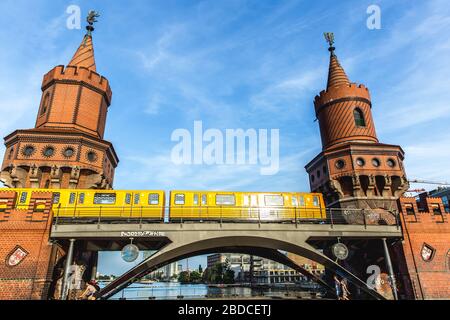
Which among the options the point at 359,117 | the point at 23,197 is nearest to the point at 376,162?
the point at 359,117

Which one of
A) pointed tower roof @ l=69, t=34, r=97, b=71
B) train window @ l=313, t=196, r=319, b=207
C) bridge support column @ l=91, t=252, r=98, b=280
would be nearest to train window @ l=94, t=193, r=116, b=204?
bridge support column @ l=91, t=252, r=98, b=280

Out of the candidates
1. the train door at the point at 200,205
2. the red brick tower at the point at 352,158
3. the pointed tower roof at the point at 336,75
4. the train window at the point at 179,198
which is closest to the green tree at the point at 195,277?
the red brick tower at the point at 352,158

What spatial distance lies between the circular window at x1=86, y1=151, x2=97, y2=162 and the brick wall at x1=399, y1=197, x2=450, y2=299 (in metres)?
26.1

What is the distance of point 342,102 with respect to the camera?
31.7 meters

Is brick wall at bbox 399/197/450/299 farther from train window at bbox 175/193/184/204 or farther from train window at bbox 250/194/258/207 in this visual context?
train window at bbox 175/193/184/204

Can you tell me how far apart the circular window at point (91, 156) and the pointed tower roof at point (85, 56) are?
1090 centimetres

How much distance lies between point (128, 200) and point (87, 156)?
8036 millimetres

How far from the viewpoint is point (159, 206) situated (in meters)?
21.5

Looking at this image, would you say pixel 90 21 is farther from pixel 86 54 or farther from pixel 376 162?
pixel 376 162

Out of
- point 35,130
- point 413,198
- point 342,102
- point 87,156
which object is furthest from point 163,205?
point 342,102

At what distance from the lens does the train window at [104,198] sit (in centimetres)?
2167

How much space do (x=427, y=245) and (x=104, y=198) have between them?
23.7m

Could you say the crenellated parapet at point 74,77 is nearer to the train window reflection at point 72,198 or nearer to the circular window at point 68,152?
the circular window at point 68,152

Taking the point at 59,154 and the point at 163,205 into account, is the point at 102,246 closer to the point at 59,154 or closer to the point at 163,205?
the point at 163,205
